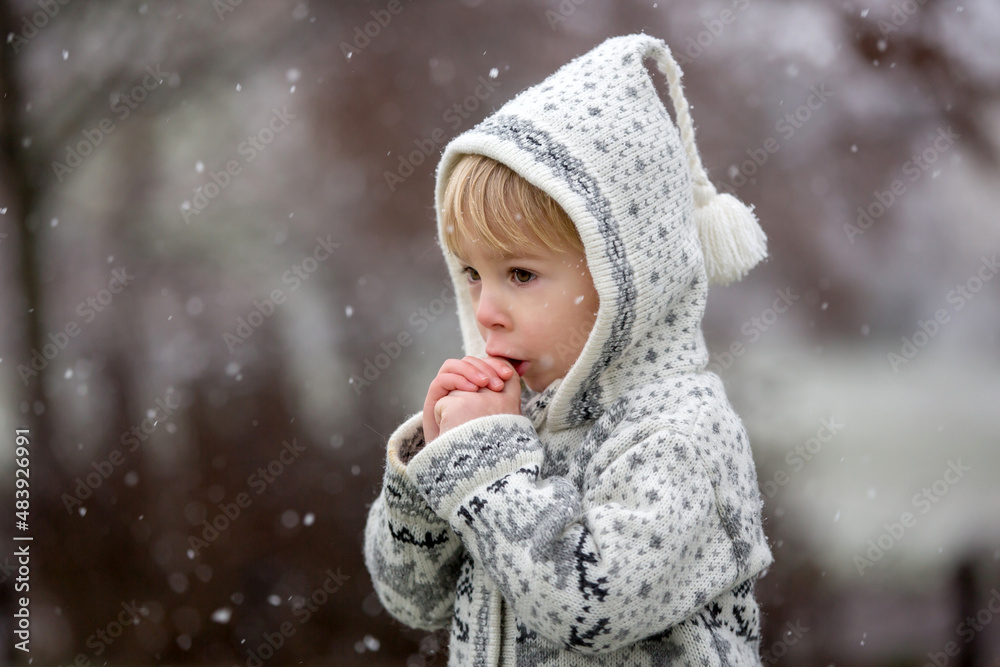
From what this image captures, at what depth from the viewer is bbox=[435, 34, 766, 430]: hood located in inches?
40.8

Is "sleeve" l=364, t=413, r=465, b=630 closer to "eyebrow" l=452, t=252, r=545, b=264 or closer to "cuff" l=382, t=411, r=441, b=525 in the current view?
"cuff" l=382, t=411, r=441, b=525

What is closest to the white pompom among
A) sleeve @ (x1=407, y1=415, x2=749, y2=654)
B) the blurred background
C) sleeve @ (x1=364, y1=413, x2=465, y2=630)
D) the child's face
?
the child's face

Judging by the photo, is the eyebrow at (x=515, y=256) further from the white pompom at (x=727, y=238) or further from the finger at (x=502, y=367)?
the white pompom at (x=727, y=238)

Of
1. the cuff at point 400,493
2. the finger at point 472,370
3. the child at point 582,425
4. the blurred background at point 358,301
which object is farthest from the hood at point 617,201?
the blurred background at point 358,301

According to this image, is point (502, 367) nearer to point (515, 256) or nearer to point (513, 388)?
point (513, 388)

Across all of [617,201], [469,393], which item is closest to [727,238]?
[617,201]

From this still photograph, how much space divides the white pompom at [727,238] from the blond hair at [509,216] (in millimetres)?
285

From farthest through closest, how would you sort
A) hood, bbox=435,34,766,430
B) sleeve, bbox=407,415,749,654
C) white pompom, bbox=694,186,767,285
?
white pompom, bbox=694,186,767,285
hood, bbox=435,34,766,430
sleeve, bbox=407,415,749,654

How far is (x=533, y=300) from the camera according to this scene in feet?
3.46

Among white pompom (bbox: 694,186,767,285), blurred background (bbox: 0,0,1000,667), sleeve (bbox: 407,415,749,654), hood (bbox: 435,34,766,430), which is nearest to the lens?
sleeve (bbox: 407,415,749,654)

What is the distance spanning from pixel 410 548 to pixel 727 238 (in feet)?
2.26

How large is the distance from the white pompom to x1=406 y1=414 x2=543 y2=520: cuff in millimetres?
466

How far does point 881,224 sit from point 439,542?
1.78 meters

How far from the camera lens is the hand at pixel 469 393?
3.41 feet
